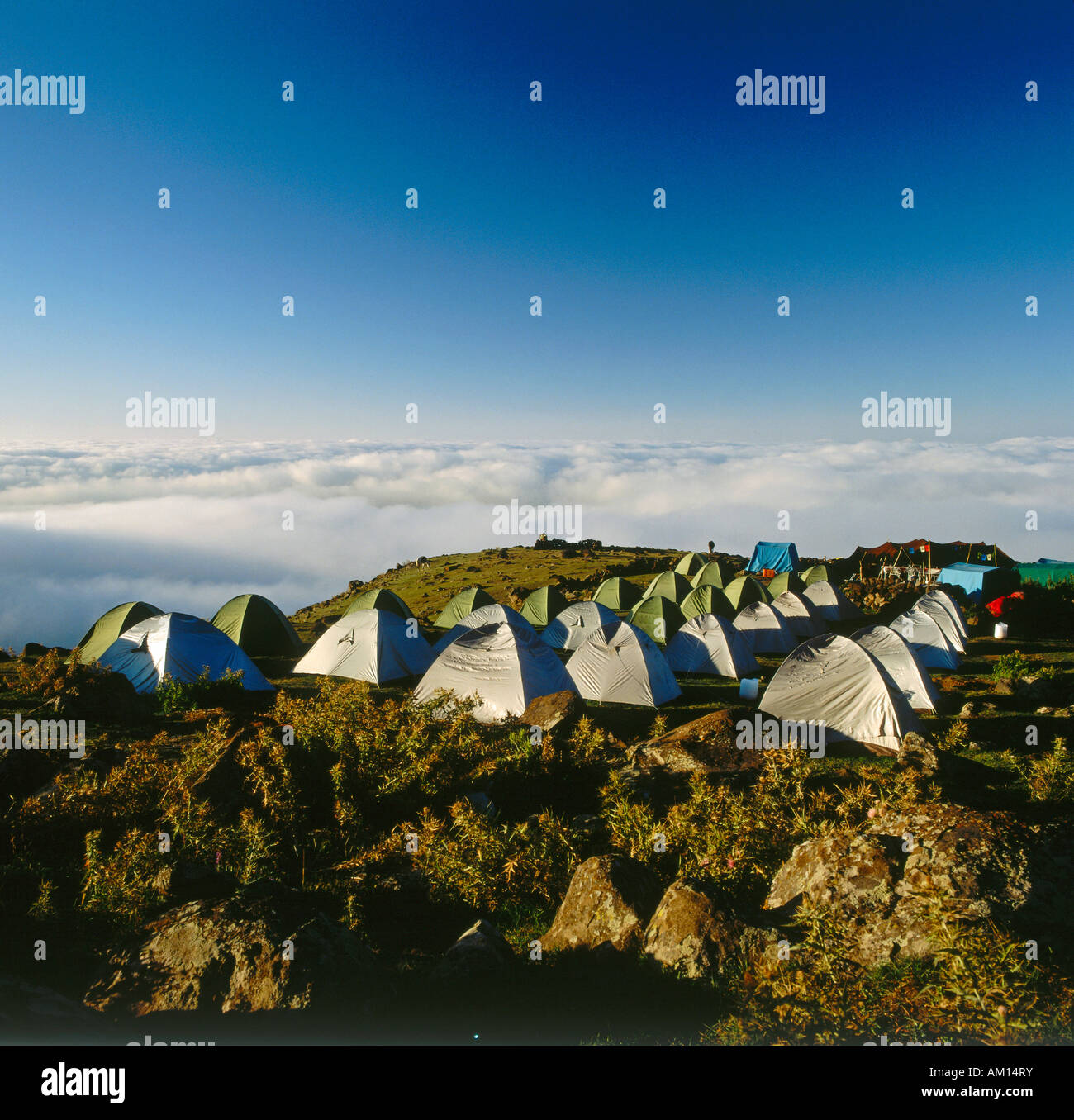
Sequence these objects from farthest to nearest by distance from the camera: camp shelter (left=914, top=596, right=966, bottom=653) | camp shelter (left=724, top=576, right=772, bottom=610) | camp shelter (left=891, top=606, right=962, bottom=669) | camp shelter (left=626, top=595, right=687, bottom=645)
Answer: camp shelter (left=724, top=576, right=772, bottom=610) < camp shelter (left=626, top=595, right=687, bottom=645) < camp shelter (left=914, top=596, right=966, bottom=653) < camp shelter (left=891, top=606, right=962, bottom=669)

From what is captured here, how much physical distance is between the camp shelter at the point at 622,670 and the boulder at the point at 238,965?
13.9 metres

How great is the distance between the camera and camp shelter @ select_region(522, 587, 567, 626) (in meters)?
30.3

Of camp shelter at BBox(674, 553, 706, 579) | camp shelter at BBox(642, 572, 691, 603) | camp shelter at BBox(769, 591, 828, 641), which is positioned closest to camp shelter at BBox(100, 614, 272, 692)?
camp shelter at BBox(642, 572, 691, 603)

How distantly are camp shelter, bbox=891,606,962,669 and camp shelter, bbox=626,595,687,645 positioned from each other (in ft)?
26.6

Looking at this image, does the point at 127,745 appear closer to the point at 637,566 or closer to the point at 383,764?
the point at 383,764

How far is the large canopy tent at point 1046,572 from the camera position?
37228 millimetres

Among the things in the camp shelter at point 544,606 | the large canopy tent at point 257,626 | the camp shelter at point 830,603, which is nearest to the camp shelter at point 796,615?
the camp shelter at point 830,603

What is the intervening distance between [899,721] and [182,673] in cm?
1845

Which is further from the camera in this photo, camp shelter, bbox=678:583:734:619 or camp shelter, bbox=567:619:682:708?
camp shelter, bbox=678:583:734:619

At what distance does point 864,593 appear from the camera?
121 feet

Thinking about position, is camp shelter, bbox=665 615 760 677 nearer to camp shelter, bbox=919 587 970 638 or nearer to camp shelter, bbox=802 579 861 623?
camp shelter, bbox=919 587 970 638

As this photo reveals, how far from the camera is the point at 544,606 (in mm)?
30562

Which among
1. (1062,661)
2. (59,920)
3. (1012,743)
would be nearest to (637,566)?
(1062,661)

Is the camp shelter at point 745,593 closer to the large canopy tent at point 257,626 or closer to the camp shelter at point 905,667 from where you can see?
the camp shelter at point 905,667
